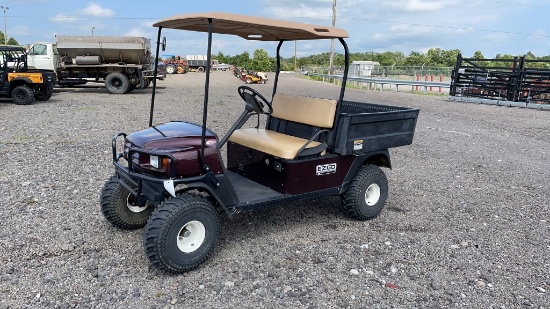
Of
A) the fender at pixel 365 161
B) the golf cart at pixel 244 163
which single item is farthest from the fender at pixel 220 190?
the fender at pixel 365 161

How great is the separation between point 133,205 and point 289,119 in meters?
1.86

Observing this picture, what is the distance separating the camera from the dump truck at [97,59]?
16.9 meters

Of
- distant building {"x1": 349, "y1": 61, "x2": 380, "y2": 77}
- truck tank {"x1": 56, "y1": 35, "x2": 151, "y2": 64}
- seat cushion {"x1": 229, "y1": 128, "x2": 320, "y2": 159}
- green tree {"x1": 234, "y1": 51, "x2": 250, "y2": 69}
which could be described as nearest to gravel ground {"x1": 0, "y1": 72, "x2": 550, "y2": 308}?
seat cushion {"x1": 229, "y1": 128, "x2": 320, "y2": 159}

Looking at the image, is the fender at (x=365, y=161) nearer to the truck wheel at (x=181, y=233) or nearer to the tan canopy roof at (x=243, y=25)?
the tan canopy roof at (x=243, y=25)

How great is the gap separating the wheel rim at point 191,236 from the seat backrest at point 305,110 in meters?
1.62

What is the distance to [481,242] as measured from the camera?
414 centimetres

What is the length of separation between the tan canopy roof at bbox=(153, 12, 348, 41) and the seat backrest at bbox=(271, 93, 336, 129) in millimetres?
649

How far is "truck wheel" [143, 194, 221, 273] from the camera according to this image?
323cm

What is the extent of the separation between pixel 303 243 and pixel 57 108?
35.7 feet

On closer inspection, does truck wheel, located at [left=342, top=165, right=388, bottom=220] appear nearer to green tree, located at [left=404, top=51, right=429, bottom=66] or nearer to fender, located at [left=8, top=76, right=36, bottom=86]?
fender, located at [left=8, top=76, right=36, bottom=86]

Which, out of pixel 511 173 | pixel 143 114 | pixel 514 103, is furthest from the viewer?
pixel 514 103

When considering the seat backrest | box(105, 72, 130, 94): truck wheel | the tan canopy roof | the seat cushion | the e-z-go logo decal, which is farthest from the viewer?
box(105, 72, 130, 94): truck wheel

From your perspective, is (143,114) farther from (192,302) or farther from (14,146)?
(192,302)

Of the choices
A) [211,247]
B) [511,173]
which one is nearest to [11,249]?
[211,247]
